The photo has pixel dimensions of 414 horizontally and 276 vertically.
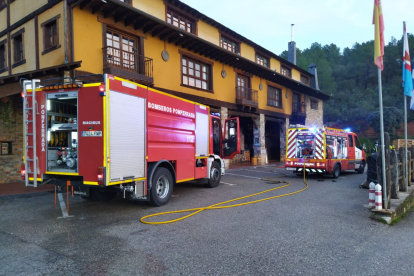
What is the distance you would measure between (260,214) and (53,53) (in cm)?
950

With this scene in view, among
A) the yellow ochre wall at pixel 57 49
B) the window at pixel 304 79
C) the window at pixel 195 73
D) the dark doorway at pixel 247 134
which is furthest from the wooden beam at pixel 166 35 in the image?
the window at pixel 304 79

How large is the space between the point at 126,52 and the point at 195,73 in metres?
5.06

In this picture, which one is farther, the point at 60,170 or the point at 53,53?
the point at 53,53

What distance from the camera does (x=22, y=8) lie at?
41.2 feet

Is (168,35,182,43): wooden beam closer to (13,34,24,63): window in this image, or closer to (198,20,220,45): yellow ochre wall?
(198,20,220,45): yellow ochre wall

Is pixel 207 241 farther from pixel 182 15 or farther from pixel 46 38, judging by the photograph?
pixel 182 15

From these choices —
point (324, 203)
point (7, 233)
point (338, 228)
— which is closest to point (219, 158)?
point (324, 203)

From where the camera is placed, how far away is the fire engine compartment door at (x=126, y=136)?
566 centimetres

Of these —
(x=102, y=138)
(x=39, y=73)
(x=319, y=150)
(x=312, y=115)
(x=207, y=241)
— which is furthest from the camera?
(x=312, y=115)

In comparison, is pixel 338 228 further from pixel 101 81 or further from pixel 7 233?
pixel 7 233

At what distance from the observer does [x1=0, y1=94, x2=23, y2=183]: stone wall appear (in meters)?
11.7

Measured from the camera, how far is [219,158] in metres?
10.4

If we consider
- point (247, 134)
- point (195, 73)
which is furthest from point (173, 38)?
point (247, 134)

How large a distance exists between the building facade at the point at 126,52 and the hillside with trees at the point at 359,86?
2717 cm
